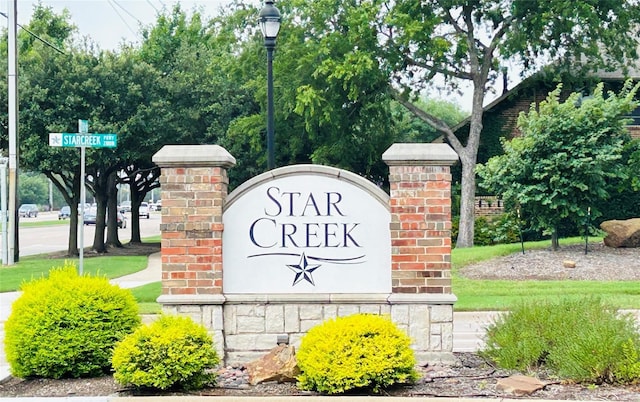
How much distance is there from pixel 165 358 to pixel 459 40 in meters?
25.2

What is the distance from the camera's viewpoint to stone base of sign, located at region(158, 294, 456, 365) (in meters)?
8.77

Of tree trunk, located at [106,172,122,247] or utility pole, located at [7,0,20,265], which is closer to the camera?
utility pole, located at [7,0,20,265]

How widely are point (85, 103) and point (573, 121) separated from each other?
56.4 feet

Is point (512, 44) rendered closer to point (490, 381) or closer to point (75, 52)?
point (75, 52)

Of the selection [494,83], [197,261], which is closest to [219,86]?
[494,83]

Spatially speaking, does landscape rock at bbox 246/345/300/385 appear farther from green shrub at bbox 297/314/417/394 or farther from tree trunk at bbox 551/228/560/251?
tree trunk at bbox 551/228/560/251

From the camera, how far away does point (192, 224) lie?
8859 mm

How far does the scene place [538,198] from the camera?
2173cm

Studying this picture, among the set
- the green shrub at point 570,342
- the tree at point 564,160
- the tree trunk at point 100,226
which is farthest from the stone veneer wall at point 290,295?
the tree trunk at point 100,226

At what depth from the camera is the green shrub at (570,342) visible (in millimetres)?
7426

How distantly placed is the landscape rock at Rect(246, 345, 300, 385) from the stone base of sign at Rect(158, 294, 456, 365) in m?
0.67

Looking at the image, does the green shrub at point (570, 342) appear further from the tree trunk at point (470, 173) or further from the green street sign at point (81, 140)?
the tree trunk at point (470, 173)

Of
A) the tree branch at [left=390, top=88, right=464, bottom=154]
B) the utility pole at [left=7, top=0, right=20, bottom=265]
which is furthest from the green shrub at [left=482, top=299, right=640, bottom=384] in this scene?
the tree branch at [left=390, top=88, right=464, bottom=154]

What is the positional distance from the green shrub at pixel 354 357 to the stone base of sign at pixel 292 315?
1.18 m
